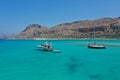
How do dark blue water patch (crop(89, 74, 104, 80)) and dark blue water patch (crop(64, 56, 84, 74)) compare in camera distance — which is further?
dark blue water patch (crop(64, 56, 84, 74))

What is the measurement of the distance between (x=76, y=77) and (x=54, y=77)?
3.16 metres

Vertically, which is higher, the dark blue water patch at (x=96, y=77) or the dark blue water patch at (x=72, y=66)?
the dark blue water patch at (x=72, y=66)

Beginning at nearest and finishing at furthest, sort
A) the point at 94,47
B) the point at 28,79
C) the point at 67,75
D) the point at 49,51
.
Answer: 1. the point at 28,79
2. the point at 67,75
3. the point at 49,51
4. the point at 94,47

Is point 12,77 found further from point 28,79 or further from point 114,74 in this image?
point 114,74

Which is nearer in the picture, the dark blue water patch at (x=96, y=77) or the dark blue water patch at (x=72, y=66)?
the dark blue water patch at (x=96, y=77)

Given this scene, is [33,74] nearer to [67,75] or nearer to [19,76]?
[19,76]

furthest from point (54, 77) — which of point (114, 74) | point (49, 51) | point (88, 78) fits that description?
point (49, 51)

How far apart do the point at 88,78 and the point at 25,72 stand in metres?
10.3

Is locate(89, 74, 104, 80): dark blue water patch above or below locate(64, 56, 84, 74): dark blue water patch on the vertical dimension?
below

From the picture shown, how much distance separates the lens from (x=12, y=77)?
1212 inches

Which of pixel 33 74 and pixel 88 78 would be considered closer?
pixel 88 78

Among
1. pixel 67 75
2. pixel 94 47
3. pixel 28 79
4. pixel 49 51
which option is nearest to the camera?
pixel 28 79

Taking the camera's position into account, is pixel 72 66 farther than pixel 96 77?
Yes

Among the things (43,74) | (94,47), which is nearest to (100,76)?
(43,74)
